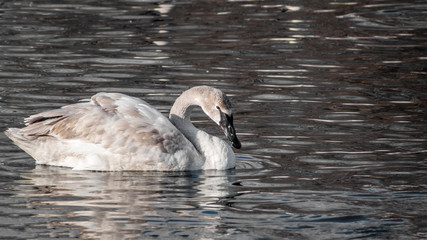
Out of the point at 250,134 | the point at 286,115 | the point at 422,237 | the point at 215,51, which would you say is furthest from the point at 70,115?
the point at 215,51

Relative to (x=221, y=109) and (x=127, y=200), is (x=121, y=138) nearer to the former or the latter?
(x=221, y=109)

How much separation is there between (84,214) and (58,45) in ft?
34.5

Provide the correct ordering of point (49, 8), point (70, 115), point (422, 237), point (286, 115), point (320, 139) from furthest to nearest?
1. point (49, 8)
2. point (286, 115)
3. point (320, 139)
4. point (70, 115)
5. point (422, 237)

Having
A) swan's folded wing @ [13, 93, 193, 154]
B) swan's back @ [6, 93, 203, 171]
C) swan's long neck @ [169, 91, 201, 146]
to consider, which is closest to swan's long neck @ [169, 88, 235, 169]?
swan's long neck @ [169, 91, 201, 146]

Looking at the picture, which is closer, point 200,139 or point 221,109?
point 221,109

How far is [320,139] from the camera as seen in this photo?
505 inches

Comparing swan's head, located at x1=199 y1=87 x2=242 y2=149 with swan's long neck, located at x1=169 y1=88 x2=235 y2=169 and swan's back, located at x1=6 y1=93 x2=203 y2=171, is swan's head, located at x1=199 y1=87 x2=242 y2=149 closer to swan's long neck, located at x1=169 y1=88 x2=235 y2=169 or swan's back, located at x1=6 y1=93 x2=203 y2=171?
swan's long neck, located at x1=169 y1=88 x2=235 y2=169

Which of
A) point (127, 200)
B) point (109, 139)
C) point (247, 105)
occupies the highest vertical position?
point (109, 139)

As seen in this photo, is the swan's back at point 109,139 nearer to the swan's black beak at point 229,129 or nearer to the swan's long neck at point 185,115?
the swan's long neck at point 185,115

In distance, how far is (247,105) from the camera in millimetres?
14820

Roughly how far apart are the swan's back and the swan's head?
0.42 meters

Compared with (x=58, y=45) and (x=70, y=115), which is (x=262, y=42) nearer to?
(x=58, y=45)

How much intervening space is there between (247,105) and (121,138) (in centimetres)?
346

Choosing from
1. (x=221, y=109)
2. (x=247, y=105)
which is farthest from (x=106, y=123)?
(x=247, y=105)
